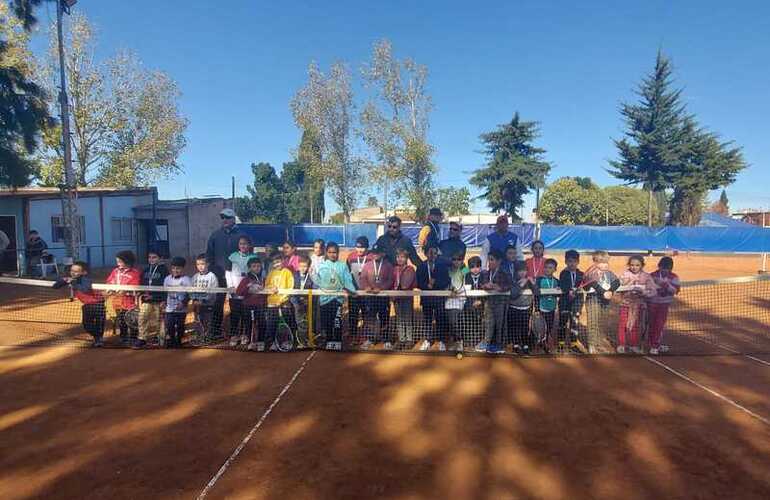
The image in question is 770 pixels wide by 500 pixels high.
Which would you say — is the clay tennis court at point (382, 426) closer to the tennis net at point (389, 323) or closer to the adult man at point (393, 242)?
the tennis net at point (389, 323)

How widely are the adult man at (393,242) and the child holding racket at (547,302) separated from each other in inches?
79.6

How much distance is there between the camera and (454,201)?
153ft

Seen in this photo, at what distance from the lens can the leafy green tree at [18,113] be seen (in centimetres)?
1400

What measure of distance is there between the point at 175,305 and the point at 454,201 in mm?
40809

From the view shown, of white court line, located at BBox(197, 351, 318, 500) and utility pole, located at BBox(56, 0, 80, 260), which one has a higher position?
utility pole, located at BBox(56, 0, 80, 260)

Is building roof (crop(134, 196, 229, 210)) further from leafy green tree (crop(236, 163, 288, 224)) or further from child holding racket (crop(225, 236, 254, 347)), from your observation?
leafy green tree (crop(236, 163, 288, 224))

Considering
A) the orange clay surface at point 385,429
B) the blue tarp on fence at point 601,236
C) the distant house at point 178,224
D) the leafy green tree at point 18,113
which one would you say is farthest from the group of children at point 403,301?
the blue tarp on fence at point 601,236

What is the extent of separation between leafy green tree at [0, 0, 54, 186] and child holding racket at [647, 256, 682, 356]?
1755cm

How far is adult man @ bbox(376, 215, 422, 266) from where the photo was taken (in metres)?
7.78

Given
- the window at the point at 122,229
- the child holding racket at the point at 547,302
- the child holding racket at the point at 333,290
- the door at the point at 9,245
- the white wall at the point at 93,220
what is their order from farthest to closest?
the window at the point at 122,229 < the white wall at the point at 93,220 < the door at the point at 9,245 < the child holding racket at the point at 333,290 < the child holding racket at the point at 547,302

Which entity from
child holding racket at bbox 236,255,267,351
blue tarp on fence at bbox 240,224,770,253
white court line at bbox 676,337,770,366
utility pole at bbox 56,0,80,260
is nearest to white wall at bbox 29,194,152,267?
utility pole at bbox 56,0,80,260

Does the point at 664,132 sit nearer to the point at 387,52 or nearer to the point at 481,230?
the point at 481,230

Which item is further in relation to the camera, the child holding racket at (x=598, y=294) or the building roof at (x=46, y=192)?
the building roof at (x=46, y=192)

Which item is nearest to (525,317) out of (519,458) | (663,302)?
(663,302)
